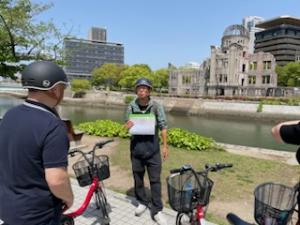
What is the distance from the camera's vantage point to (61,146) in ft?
5.54

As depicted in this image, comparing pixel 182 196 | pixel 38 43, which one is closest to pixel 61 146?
pixel 182 196

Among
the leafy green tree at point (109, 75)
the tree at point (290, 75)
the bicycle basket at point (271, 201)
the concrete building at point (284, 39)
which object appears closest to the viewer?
the bicycle basket at point (271, 201)

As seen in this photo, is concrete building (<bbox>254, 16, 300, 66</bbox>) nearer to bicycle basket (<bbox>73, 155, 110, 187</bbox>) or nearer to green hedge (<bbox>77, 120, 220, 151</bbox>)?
green hedge (<bbox>77, 120, 220, 151</bbox>)

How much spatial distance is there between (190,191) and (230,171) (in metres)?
3.93

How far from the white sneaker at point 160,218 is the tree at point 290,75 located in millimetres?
52880

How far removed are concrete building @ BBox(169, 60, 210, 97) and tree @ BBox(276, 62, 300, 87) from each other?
14924 millimetres

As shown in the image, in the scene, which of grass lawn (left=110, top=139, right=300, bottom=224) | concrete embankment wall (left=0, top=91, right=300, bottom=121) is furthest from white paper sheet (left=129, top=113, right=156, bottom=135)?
concrete embankment wall (left=0, top=91, right=300, bottom=121)

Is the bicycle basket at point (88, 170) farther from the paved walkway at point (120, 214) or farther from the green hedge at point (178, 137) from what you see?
the green hedge at point (178, 137)

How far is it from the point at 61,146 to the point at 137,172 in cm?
244

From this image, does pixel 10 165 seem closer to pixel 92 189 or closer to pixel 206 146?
pixel 92 189

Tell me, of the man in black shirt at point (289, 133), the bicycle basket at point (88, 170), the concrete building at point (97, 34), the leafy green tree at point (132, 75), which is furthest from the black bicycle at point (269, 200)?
the concrete building at point (97, 34)

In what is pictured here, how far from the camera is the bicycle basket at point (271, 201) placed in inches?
78.2

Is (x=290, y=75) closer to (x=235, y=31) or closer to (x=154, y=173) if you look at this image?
(x=235, y=31)

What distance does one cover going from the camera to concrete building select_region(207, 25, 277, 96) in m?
47.4
